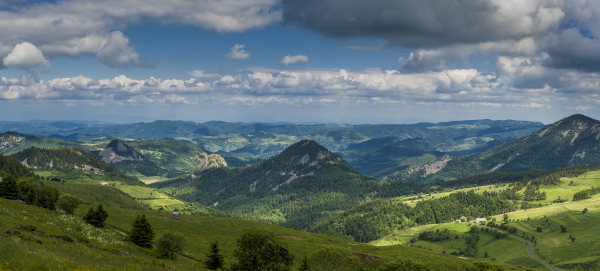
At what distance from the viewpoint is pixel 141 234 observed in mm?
87312

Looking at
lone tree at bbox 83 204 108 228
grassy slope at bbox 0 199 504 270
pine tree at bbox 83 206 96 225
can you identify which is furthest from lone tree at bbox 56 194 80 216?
pine tree at bbox 83 206 96 225

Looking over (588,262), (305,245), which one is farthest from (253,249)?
(588,262)

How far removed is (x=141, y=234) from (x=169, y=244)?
11.4 meters

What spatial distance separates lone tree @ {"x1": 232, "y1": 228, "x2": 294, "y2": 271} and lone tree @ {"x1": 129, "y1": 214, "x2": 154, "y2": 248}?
95.8ft

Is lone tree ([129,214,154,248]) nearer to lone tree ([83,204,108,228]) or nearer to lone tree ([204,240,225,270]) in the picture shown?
lone tree ([83,204,108,228])

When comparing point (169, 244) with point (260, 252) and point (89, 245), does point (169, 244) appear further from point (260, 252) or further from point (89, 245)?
point (260, 252)

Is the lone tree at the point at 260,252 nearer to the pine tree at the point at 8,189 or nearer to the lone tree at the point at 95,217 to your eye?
the lone tree at the point at 95,217

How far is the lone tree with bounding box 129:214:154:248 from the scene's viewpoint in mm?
86875

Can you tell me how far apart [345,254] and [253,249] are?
94.6ft

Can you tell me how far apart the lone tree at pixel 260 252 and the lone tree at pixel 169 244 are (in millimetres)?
18176

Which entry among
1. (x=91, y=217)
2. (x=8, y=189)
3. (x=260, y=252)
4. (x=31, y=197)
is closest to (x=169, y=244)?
(x=260, y=252)

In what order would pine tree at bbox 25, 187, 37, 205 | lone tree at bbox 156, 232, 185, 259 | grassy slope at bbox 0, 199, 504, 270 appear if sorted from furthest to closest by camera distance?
pine tree at bbox 25, 187, 37, 205 < lone tree at bbox 156, 232, 185, 259 < grassy slope at bbox 0, 199, 504, 270

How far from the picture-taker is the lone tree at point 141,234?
86.9 metres

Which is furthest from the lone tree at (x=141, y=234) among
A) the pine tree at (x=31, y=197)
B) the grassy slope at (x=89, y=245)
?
the pine tree at (x=31, y=197)
